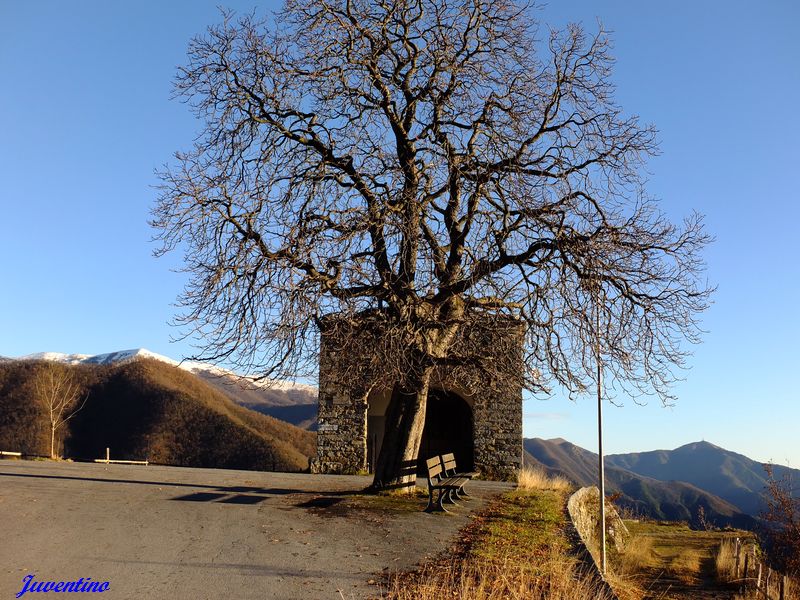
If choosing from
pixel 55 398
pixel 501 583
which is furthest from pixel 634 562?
pixel 55 398

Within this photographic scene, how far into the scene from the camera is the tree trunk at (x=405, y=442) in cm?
1438

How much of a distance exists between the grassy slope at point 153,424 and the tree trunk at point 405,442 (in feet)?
177

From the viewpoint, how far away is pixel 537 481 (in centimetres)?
1956

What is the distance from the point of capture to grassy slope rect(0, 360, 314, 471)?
229 feet

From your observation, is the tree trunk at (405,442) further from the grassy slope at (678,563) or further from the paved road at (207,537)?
the grassy slope at (678,563)

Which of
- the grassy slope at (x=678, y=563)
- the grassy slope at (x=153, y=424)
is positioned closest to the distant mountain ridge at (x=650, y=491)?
the grassy slope at (x=153, y=424)

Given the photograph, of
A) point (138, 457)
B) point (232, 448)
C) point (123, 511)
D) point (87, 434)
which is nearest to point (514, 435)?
point (123, 511)

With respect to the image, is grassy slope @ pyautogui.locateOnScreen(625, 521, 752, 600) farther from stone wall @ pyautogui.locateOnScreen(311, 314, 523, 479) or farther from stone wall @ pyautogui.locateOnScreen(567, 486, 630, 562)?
stone wall @ pyautogui.locateOnScreen(311, 314, 523, 479)

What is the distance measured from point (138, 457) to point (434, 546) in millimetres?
71188

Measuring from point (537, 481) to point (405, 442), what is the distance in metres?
6.60

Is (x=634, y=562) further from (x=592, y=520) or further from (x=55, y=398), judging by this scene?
(x=55, y=398)
